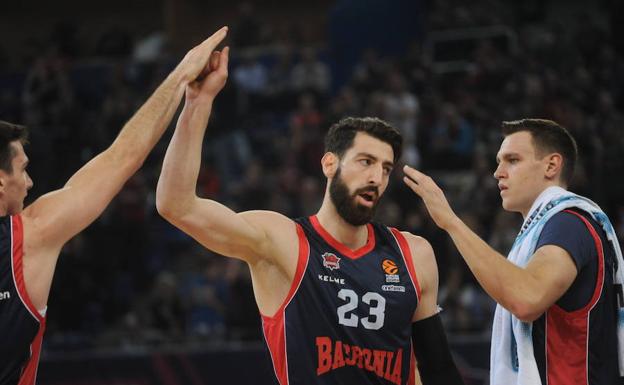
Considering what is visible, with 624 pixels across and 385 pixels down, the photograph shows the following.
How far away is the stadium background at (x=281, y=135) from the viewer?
1048cm

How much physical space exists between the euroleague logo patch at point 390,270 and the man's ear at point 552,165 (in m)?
0.88

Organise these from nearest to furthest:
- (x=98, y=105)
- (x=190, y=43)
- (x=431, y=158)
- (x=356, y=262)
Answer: (x=356, y=262)
(x=431, y=158)
(x=98, y=105)
(x=190, y=43)

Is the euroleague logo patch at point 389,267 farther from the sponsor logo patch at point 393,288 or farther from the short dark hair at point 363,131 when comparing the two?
the short dark hair at point 363,131

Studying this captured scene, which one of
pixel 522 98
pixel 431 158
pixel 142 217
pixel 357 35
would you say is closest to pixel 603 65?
pixel 522 98

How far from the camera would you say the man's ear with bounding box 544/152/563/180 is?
4652mm

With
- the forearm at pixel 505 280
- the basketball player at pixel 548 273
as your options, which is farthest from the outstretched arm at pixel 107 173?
the forearm at pixel 505 280

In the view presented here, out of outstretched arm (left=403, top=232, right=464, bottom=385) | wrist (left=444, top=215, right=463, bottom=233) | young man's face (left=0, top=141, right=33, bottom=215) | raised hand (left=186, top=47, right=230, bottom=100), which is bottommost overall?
outstretched arm (left=403, top=232, right=464, bottom=385)

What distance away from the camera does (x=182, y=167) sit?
13.2ft

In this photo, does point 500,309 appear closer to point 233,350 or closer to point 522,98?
point 233,350

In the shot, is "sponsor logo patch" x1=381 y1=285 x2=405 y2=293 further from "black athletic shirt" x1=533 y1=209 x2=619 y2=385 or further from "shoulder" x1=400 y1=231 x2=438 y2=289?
"black athletic shirt" x1=533 y1=209 x2=619 y2=385

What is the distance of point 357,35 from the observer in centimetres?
1628

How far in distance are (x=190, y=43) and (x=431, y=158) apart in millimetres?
8398

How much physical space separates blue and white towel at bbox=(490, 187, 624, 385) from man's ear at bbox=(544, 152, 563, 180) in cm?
7

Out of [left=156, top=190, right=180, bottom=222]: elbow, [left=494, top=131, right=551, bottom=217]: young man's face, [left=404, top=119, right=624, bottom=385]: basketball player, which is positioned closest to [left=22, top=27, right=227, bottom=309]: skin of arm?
[left=156, top=190, right=180, bottom=222]: elbow
